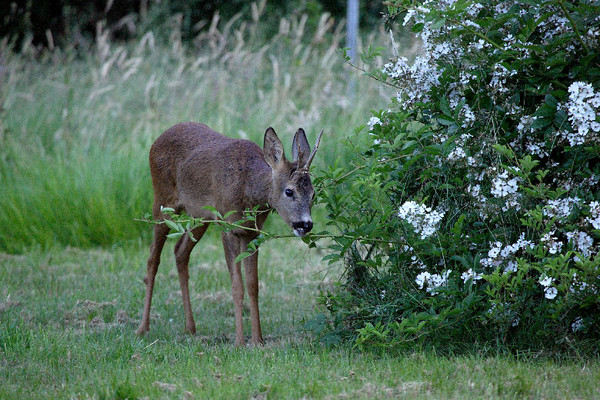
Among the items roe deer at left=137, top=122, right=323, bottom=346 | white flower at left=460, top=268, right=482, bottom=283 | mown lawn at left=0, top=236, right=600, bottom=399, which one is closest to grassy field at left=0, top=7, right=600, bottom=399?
mown lawn at left=0, top=236, right=600, bottom=399

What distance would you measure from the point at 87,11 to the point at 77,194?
1188cm

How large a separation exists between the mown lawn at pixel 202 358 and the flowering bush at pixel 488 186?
0.88ft

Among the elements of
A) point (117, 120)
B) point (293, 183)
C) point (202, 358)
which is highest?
point (117, 120)

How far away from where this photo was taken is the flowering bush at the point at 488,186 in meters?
4.40

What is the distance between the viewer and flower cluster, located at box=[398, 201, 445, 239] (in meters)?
4.58

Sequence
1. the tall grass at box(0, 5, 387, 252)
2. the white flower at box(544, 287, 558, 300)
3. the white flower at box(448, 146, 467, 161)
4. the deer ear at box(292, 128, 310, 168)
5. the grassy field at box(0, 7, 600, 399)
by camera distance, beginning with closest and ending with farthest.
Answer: the grassy field at box(0, 7, 600, 399) → the white flower at box(544, 287, 558, 300) → the white flower at box(448, 146, 467, 161) → the deer ear at box(292, 128, 310, 168) → the tall grass at box(0, 5, 387, 252)

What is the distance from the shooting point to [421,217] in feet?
15.2

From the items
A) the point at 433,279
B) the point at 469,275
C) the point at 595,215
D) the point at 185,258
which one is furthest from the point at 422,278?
the point at 185,258

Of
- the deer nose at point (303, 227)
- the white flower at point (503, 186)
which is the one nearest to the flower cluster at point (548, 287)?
the white flower at point (503, 186)

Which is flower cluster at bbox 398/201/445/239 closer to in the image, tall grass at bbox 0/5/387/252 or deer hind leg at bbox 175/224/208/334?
deer hind leg at bbox 175/224/208/334

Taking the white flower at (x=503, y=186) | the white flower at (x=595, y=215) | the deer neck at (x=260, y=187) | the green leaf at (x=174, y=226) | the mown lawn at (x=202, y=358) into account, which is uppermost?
the deer neck at (x=260, y=187)

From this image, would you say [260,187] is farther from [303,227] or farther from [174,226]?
[174,226]

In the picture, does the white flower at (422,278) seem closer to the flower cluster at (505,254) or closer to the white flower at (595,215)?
the flower cluster at (505,254)

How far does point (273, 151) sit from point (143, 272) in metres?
2.97
